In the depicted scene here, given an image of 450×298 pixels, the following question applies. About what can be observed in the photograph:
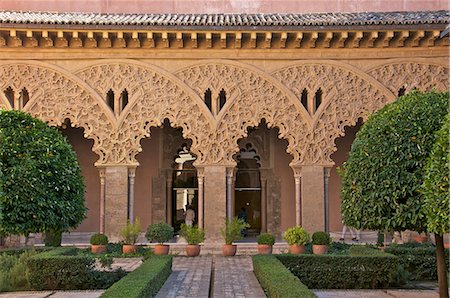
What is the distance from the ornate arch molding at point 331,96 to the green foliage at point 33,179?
8.26 metres

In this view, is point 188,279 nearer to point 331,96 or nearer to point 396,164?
point 396,164

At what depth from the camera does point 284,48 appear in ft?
55.6

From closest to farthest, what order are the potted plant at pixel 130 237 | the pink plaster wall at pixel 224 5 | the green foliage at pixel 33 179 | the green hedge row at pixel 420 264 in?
the green foliage at pixel 33 179 → the green hedge row at pixel 420 264 → the potted plant at pixel 130 237 → the pink plaster wall at pixel 224 5

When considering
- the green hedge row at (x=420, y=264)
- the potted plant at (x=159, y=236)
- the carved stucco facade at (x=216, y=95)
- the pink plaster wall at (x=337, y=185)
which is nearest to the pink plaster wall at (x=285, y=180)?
the pink plaster wall at (x=337, y=185)

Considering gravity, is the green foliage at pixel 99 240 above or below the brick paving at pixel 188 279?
above

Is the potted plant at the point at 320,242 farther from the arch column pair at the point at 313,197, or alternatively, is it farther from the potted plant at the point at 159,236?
the potted plant at the point at 159,236

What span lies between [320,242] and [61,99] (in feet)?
25.0

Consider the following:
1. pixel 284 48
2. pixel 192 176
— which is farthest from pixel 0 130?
pixel 192 176

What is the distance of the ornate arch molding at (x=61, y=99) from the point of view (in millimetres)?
16672

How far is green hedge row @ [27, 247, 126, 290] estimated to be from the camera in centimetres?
1056

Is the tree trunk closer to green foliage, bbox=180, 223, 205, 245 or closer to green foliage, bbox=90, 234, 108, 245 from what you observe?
green foliage, bbox=180, 223, 205, 245

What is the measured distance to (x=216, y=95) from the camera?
54.8 ft

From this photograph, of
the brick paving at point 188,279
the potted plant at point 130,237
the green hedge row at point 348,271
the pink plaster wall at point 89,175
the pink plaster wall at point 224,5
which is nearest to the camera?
the brick paving at point 188,279

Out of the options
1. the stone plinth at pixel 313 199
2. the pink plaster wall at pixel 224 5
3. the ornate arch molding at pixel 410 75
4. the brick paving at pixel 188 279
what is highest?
the pink plaster wall at pixel 224 5
